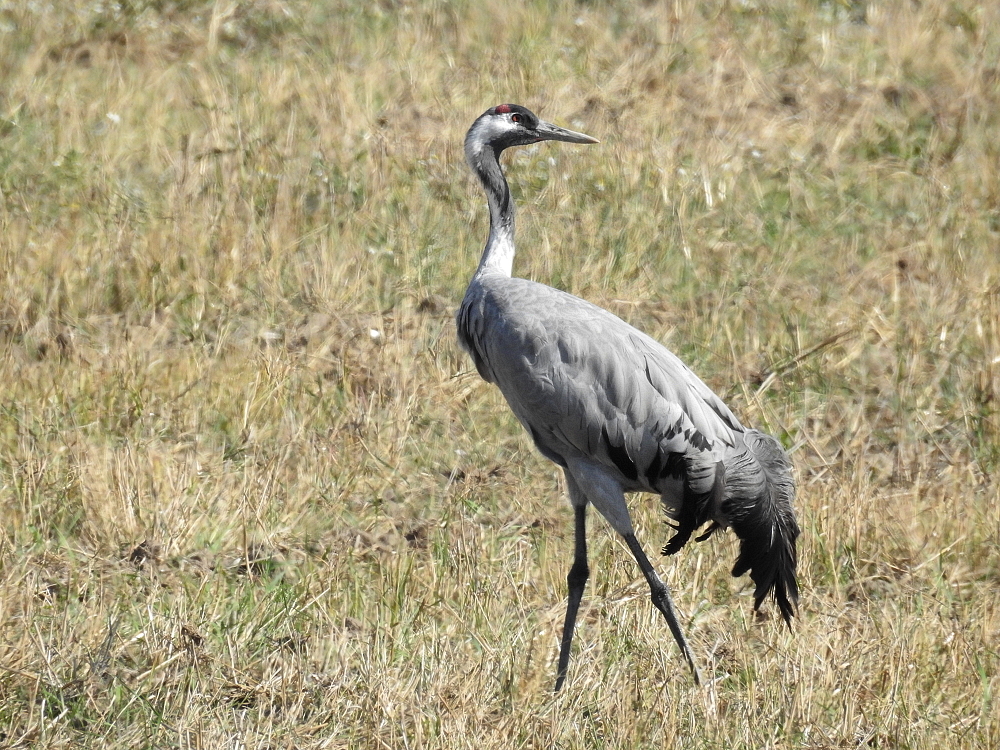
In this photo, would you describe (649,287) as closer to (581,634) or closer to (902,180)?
(902,180)

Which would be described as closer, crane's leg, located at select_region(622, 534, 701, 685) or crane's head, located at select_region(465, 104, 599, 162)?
crane's leg, located at select_region(622, 534, 701, 685)

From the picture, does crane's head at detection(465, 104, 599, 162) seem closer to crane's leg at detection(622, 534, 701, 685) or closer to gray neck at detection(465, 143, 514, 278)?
gray neck at detection(465, 143, 514, 278)

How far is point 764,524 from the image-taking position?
172 inches

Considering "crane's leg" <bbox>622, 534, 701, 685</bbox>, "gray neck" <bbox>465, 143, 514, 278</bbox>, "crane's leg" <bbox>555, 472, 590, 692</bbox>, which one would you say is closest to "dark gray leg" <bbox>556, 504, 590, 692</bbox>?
"crane's leg" <bbox>555, 472, 590, 692</bbox>

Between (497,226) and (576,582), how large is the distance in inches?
55.3

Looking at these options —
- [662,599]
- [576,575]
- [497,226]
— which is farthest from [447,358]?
[662,599]

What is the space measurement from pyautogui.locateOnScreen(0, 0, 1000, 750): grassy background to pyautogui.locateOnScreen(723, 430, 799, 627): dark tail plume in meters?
0.23

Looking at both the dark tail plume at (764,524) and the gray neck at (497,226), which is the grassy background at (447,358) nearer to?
the dark tail plume at (764,524)

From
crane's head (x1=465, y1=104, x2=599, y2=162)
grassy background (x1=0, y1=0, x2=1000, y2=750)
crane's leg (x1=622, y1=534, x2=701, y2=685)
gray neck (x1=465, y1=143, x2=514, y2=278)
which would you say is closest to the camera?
grassy background (x1=0, y1=0, x2=1000, y2=750)

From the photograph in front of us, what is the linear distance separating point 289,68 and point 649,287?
3.08m

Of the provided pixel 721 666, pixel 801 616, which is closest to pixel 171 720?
pixel 721 666

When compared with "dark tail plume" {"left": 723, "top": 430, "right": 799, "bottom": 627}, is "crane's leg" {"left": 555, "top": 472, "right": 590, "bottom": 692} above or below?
below

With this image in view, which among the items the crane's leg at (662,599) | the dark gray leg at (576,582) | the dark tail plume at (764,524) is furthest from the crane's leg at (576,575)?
the dark tail plume at (764,524)

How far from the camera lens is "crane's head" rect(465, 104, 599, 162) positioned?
536 cm
